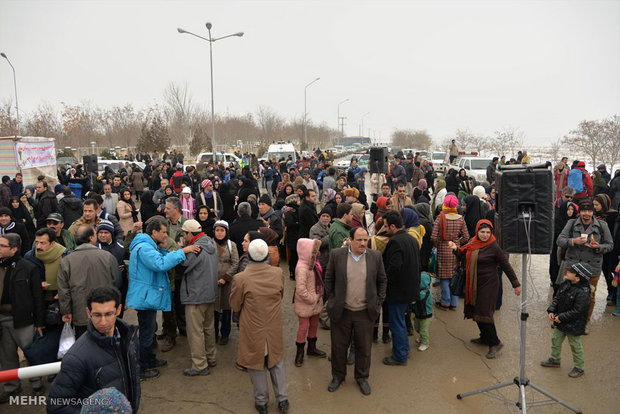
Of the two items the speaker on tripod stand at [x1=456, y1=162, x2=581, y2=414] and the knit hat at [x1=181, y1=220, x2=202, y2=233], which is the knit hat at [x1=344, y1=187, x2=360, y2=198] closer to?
→ the knit hat at [x1=181, y1=220, x2=202, y2=233]

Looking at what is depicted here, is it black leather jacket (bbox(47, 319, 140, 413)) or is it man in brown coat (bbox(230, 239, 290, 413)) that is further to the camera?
man in brown coat (bbox(230, 239, 290, 413))

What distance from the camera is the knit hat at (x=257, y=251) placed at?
438cm

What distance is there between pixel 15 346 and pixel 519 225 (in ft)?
18.5

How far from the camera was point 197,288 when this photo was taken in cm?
516

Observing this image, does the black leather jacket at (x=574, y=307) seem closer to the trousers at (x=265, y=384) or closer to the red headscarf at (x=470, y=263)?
the red headscarf at (x=470, y=263)

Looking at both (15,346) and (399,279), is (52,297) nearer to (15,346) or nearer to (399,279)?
(15,346)

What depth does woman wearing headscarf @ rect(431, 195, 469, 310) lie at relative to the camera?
6.74m

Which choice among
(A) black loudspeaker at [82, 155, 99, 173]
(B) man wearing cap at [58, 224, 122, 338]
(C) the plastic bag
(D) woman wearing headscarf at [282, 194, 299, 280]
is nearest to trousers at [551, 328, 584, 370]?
(D) woman wearing headscarf at [282, 194, 299, 280]

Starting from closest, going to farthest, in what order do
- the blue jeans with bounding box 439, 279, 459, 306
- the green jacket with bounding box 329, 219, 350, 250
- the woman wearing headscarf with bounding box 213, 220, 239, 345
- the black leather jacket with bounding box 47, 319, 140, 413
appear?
1. the black leather jacket with bounding box 47, 319, 140, 413
2. the woman wearing headscarf with bounding box 213, 220, 239, 345
3. the green jacket with bounding box 329, 219, 350, 250
4. the blue jeans with bounding box 439, 279, 459, 306

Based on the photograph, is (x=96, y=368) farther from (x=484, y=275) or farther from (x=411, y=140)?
(x=411, y=140)

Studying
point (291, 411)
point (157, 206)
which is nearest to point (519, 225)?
point (291, 411)

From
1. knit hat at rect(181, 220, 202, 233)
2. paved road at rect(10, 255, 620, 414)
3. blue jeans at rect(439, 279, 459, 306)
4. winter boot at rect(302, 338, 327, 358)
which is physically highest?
knit hat at rect(181, 220, 202, 233)

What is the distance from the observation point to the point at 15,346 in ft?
15.6

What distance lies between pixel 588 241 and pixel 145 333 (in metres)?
6.19
